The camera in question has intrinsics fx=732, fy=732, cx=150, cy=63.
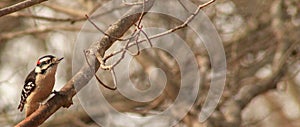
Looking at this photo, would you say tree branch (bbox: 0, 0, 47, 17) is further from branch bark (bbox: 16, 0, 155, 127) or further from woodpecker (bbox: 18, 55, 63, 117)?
woodpecker (bbox: 18, 55, 63, 117)

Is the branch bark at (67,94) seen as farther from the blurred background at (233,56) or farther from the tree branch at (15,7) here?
the blurred background at (233,56)

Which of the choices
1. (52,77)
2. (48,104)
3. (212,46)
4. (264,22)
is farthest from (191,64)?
(48,104)

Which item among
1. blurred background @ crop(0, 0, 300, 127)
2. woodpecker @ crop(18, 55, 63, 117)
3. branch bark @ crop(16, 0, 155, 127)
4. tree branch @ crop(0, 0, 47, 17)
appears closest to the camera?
tree branch @ crop(0, 0, 47, 17)

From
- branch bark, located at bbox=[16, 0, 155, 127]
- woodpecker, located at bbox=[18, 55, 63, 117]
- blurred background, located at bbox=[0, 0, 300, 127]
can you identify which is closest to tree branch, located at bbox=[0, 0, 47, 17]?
branch bark, located at bbox=[16, 0, 155, 127]

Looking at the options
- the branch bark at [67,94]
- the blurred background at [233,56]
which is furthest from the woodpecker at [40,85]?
the blurred background at [233,56]

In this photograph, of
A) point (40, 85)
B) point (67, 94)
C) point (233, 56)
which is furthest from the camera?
point (233, 56)

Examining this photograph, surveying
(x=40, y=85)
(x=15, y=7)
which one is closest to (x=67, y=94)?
(x=40, y=85)

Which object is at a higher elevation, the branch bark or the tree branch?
the tree branch

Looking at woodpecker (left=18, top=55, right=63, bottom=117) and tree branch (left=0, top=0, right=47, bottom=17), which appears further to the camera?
woodpecker (left=18, top=55, right=63, bottom=117)

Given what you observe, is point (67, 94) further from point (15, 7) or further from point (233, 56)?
point (233, 56)
